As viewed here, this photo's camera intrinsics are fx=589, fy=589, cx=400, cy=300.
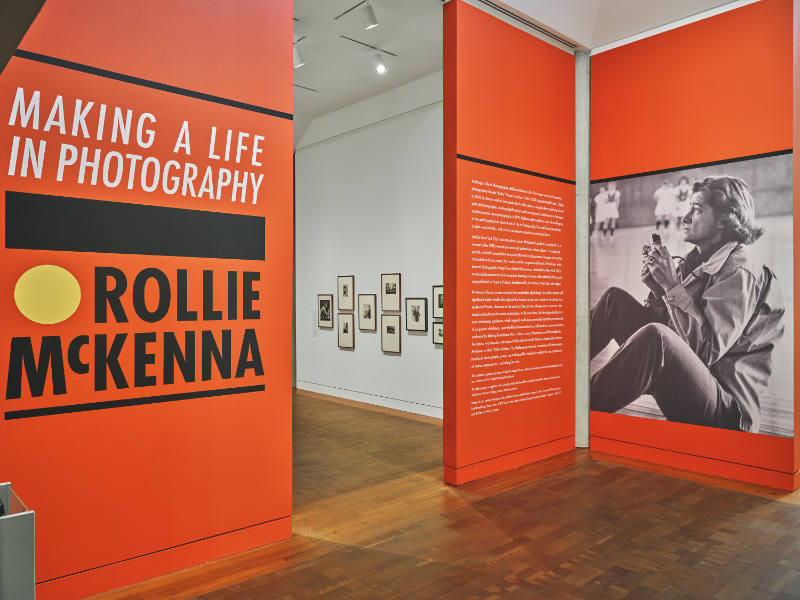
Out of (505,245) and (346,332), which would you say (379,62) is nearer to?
(505,245)

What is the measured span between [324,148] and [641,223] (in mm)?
6330

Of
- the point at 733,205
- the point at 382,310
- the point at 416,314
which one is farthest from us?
the point at 382,310

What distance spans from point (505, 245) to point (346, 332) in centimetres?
497

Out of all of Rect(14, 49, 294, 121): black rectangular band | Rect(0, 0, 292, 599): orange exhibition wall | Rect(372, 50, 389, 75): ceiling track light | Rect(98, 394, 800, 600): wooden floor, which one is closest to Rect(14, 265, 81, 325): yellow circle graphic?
Rect(0, 0, 292, 599): orange exhibition wall

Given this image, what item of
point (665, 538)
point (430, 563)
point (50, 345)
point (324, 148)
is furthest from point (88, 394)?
point (324, 148)

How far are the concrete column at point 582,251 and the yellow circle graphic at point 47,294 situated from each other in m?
5.36

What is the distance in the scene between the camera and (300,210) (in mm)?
11531

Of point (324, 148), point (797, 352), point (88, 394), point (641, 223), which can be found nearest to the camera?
point (88, 394)

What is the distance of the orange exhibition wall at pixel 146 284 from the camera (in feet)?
10.6

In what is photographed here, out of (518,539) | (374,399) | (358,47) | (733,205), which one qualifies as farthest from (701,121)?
(374,399)

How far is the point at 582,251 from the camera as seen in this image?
6953mm

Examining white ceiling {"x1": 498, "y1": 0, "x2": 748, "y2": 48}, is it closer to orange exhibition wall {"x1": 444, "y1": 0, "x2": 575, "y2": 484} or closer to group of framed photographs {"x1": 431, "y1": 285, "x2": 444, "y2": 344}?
orange exhibition wall {"x1": 444, "y1": 0, "x2": 575, "y2": 484}

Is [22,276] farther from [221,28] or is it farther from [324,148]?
[324,148]

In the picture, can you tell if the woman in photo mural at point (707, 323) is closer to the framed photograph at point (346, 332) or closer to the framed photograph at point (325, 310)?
the framed photograph at point (346, 332)
